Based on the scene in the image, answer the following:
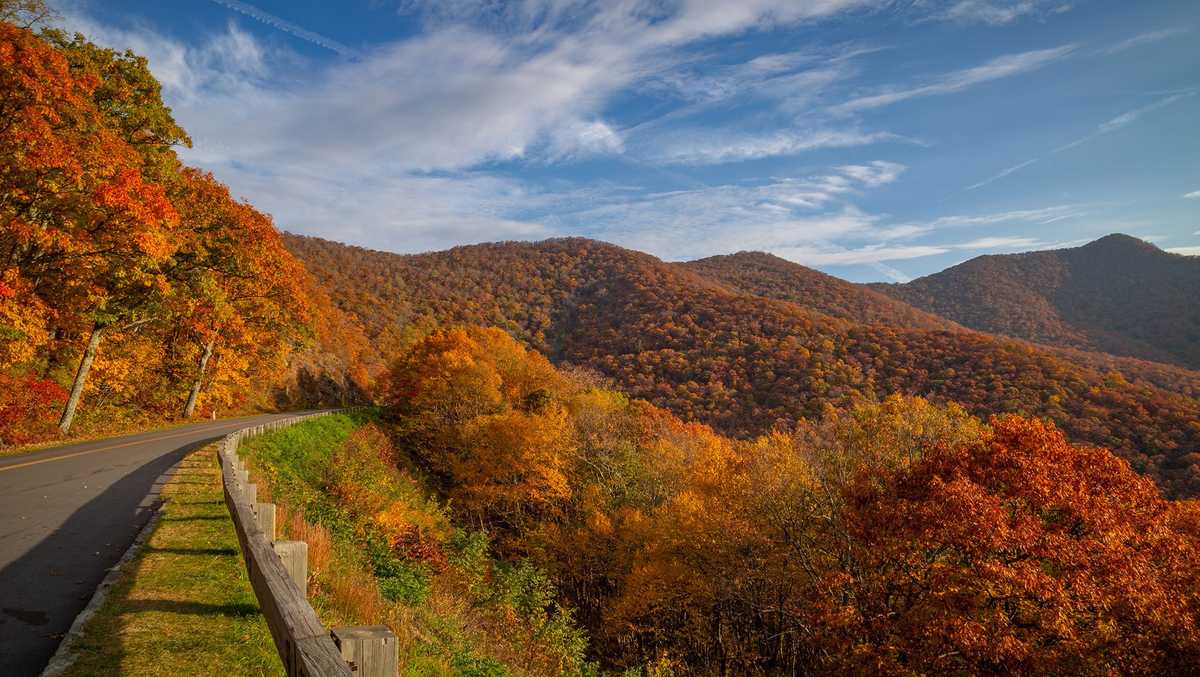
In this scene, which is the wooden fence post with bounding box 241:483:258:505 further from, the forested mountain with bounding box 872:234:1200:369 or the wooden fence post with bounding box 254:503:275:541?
the forested mountain with bounding box 872:234:1200:369

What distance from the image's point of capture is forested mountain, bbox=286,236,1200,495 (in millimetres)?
49312

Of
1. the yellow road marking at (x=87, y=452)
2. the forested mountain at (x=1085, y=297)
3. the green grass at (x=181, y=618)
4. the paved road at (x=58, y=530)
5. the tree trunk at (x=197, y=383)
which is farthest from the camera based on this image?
the forested mountain at (x=1085, y=297)

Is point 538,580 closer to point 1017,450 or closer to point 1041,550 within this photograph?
point 1041,550

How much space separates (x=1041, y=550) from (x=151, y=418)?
1420 inches

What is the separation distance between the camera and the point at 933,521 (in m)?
16.5

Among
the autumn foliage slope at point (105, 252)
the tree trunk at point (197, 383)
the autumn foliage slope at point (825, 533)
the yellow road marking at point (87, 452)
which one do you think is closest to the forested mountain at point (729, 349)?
the autumn foliage slope at point (825, 533)

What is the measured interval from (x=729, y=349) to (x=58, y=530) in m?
81.0

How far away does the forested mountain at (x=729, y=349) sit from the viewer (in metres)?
49.3

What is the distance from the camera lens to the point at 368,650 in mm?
3016

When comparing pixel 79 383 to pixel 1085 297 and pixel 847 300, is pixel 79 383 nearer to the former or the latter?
pixel 847 300

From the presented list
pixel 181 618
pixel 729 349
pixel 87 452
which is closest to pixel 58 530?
pixel 181 618

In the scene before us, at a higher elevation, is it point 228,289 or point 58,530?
point 228,289

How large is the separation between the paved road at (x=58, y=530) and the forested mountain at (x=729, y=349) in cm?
5500

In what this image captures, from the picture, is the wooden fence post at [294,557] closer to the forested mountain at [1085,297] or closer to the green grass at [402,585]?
the green grass at [402,585]
